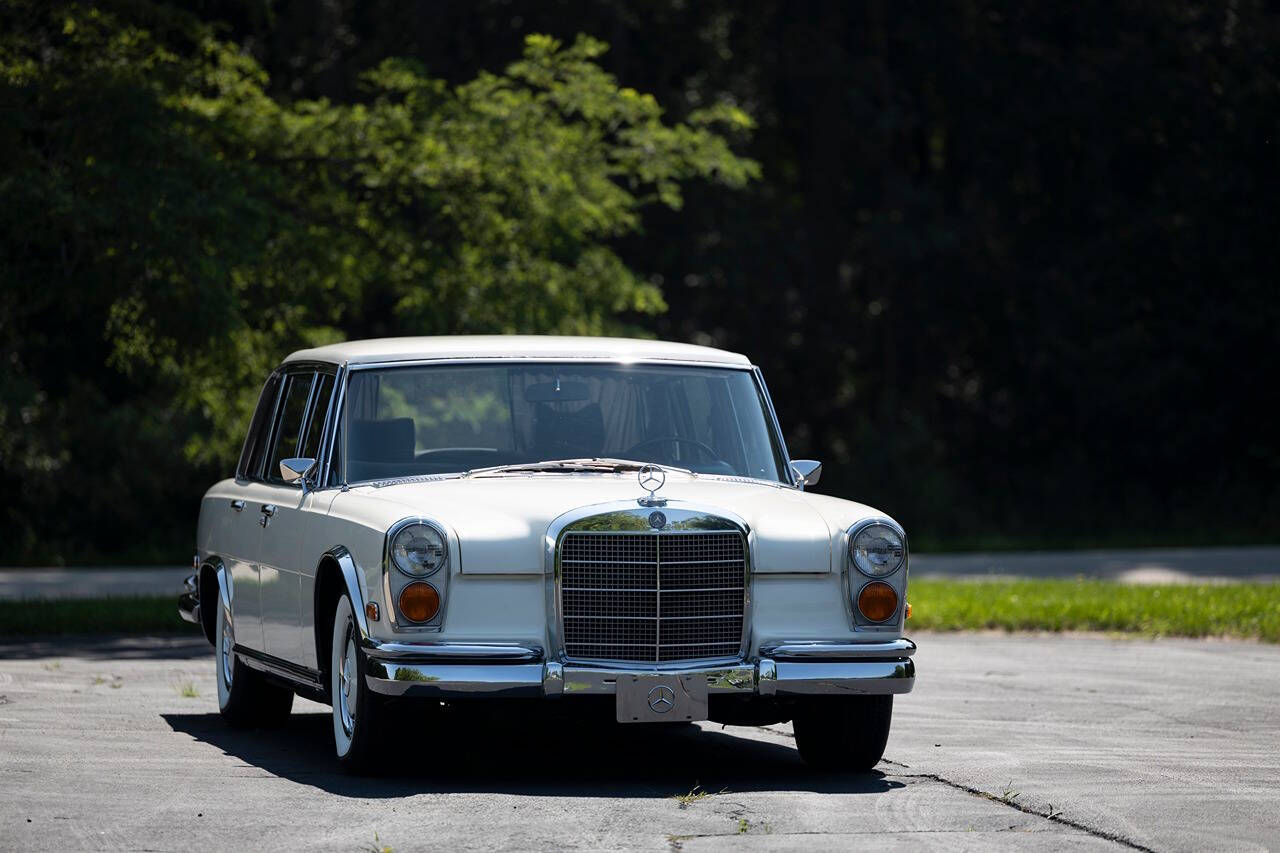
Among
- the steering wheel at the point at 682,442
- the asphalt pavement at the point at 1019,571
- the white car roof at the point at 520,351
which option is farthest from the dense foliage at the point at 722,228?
the steering wheel at the point at 682,442

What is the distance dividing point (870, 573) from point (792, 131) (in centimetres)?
3173

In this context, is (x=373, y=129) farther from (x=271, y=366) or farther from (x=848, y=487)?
(x=848, y=487)

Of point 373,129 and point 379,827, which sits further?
point 373,129

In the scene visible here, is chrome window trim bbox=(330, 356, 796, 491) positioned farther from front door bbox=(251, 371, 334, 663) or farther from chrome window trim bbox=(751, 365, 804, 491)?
front door bbox=(251, 371, 334, 663)

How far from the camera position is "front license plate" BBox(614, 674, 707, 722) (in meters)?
8.32

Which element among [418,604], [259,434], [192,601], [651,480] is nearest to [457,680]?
[418,604]

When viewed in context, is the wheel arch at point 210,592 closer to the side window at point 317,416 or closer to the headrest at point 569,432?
the side window at point 317,416

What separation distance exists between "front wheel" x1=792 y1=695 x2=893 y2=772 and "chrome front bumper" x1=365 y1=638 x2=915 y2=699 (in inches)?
11.8

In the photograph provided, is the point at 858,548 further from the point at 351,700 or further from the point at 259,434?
the point at 259,434

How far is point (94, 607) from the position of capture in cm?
1800

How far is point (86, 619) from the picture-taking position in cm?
1725

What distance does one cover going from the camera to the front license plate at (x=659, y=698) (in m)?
8.32

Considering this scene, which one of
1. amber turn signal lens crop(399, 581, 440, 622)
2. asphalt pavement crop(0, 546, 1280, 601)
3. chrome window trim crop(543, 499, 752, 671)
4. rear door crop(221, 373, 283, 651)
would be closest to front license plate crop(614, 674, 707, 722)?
chrome window trim crop(543, 499, 752, 671)

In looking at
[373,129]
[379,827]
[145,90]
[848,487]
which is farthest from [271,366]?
[379,827]
